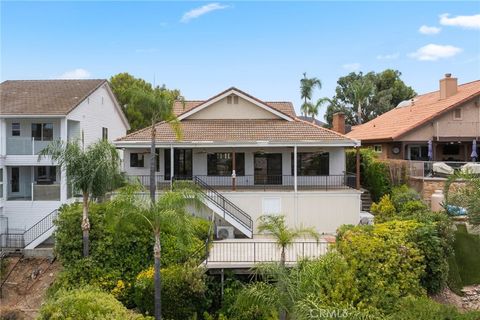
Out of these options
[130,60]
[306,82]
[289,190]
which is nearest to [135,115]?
[130,60]

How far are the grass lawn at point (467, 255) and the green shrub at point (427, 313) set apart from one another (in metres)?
4.90

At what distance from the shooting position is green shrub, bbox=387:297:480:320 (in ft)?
36.5

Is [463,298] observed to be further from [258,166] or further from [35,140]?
[35,140]

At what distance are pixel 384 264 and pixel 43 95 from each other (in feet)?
73.8

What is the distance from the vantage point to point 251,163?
25.0m

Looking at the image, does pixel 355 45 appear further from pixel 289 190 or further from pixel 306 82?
pixel 306 82

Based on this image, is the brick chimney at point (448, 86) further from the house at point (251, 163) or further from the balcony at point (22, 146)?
the balcony at point (22, 146)

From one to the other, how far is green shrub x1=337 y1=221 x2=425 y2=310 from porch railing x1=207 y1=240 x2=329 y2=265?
183cm

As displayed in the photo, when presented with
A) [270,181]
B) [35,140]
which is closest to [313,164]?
[270,181]

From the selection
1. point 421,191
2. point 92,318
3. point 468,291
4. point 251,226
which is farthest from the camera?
point 421,191

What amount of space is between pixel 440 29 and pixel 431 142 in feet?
22.3

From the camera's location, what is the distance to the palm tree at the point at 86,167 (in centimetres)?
1634

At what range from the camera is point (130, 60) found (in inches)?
1069

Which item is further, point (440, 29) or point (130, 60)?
point (130, 60)
